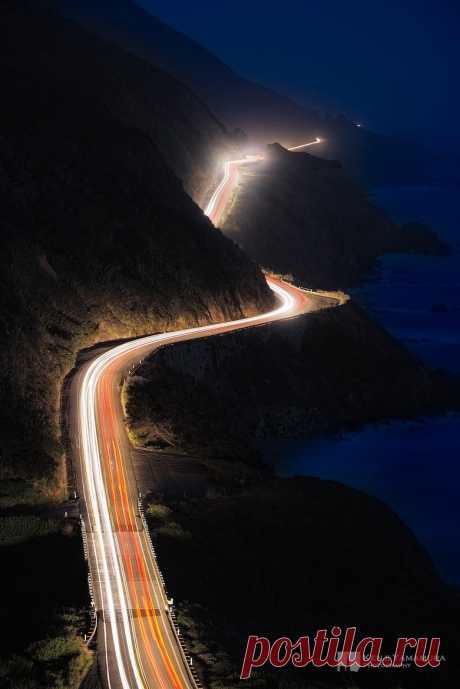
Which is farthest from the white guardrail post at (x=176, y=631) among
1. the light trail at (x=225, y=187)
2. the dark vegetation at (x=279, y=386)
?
the light trail at (x=225, y=187)

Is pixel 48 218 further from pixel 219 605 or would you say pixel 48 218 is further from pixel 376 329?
pixel 219 605

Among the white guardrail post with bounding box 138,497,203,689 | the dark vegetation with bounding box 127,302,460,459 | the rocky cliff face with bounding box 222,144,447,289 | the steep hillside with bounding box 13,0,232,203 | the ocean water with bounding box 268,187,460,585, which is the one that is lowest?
the white guardrail post with bounding box 138,497,203,689

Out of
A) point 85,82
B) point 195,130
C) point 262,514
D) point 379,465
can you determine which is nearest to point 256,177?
point 195,130

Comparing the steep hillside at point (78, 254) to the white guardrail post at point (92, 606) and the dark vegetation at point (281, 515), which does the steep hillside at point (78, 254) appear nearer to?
the dark vegetation at point (281, 515)

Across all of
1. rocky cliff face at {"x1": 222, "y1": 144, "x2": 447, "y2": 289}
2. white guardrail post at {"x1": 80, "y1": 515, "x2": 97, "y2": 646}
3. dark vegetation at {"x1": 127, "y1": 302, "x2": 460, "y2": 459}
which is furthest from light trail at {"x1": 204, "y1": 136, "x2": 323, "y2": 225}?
white guardrail post at {"x1": 80, "y1": 515, "x2": 97, "y2": 646}

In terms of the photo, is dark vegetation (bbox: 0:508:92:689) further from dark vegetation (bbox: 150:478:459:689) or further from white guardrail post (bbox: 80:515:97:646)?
dark vegetation (bbox: 150:478:459:689)
